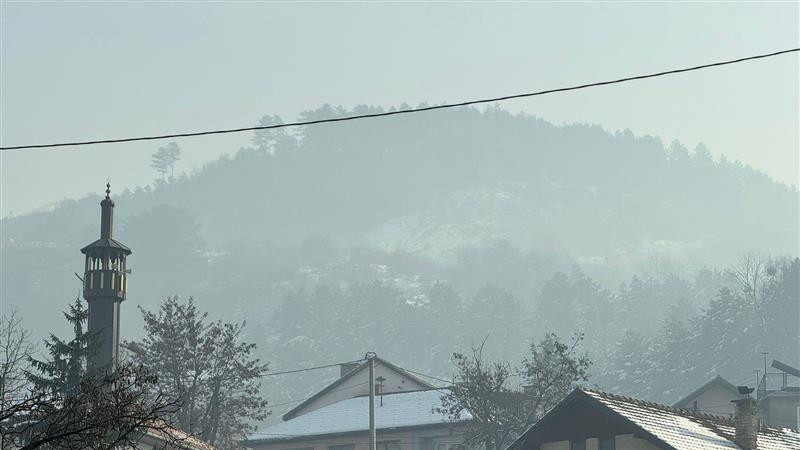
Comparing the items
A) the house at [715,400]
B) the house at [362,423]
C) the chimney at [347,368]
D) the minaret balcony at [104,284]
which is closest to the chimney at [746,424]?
the minaret balcony at [104,284]

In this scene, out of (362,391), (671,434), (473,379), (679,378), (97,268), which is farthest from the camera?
(679,378)

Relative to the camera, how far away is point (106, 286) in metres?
60.9

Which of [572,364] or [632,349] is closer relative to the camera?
[572,364]

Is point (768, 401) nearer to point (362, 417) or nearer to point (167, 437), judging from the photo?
point (362, 417)

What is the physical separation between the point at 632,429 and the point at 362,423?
139 feet

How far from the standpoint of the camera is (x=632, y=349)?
152500mm

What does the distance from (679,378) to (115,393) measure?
12837 cm

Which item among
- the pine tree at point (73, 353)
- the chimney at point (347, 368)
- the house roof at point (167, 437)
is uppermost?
the chimney at point (347, 368)

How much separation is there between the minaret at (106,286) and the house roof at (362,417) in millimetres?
20245

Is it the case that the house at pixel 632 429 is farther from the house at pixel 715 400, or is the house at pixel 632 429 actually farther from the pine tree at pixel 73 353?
the house at pixel 715 400

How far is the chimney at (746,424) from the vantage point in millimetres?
39156

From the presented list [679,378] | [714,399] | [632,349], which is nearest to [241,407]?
[714,399]

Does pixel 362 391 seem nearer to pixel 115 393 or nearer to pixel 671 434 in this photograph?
pixel 671 434

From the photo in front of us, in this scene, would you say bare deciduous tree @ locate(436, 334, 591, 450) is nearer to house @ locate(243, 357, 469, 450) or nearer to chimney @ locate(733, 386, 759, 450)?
house @ locate(243, 357, 469, 450)
